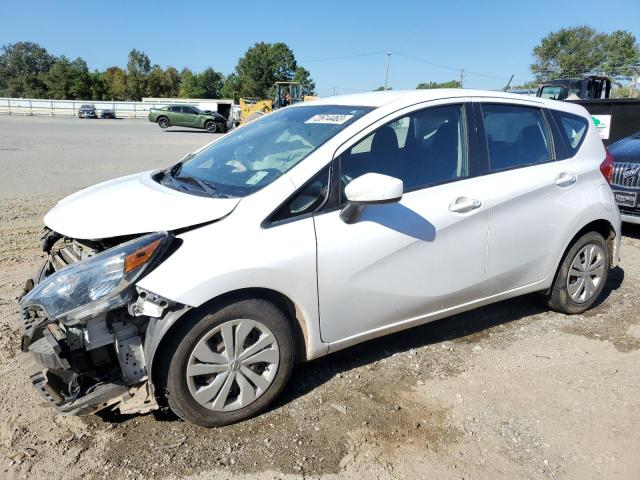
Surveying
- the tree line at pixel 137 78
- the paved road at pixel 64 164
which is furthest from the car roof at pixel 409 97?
the tree line at pixel 137 78

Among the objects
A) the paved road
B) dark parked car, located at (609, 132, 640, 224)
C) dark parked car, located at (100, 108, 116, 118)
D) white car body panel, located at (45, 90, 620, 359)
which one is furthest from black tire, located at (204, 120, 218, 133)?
white car body panel, located at (45, 90, 620, 359)

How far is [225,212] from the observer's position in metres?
2.65

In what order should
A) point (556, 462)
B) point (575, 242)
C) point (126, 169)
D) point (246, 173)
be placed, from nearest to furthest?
point (556, 462) < point (246, 173) < point (575, 242) < point (126, 169)

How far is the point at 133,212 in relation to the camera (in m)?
2.71

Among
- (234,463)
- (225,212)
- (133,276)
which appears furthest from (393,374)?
(133,276)

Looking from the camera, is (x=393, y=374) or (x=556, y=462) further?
(x=393, y=374)

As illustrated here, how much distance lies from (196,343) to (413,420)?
4.33ft

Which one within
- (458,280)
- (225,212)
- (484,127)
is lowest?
(458,280)

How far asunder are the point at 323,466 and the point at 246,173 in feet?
5.59

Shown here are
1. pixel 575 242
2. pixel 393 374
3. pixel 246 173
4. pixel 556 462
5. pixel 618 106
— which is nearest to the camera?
pixel 556 462

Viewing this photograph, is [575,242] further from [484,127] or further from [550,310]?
[484,127]

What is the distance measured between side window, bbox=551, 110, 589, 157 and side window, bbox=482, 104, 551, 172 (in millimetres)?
185

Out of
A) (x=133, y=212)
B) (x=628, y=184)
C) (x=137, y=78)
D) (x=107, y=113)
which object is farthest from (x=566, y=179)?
(x=137, y=78)

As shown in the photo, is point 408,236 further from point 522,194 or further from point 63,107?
point 63,107
